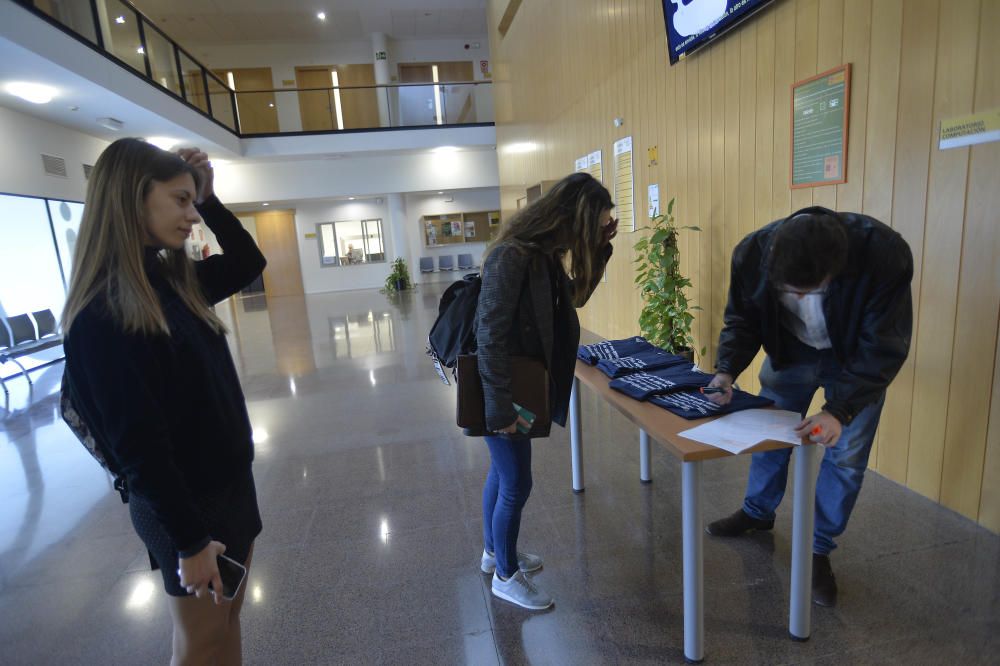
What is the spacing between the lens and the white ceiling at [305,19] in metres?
11.0

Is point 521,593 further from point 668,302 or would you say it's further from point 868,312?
point 668,302

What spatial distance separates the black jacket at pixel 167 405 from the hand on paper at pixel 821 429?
1.36 metres

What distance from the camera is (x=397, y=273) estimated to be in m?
13.5

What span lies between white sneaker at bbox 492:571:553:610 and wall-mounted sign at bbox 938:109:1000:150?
2.27 meters

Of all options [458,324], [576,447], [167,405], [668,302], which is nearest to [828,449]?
[576,447]

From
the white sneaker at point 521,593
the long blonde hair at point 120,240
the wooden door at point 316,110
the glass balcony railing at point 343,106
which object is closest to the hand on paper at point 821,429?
the white sneaker at point 521,593

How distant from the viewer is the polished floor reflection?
170 cm

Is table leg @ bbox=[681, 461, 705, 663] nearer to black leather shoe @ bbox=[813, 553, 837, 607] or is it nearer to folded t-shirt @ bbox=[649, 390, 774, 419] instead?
folded t-shirt @ bbox=[649, 390, 774, 419]

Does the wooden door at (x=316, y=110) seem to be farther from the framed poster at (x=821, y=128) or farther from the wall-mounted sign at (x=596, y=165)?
the framed poster at (x=821, y=128)

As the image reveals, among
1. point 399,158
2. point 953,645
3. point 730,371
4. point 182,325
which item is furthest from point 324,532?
point 399,158

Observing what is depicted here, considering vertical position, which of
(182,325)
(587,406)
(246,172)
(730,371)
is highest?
(246,172)

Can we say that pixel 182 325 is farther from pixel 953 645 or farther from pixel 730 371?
pixel 953 645

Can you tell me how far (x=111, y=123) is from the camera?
7348 millimetres

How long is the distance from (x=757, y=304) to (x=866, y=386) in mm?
400
